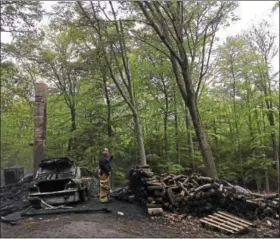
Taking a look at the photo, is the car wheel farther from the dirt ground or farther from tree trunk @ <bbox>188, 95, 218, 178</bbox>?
tree trunk @ <bbox>188, 95, 218, 178</bbox>

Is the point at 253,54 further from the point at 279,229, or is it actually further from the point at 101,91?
the point at 279,229

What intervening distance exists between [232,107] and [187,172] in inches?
236

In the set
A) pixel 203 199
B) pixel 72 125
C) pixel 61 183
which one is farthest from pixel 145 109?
pixel 203 199

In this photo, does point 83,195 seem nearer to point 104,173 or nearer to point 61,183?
point 61,183

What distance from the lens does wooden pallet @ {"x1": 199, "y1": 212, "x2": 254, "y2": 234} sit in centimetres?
865

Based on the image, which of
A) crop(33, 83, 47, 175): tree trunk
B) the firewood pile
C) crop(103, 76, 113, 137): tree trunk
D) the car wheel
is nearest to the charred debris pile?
the car wheel

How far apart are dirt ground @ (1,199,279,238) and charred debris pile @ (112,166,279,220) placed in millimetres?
500

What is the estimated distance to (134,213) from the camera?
10414mm

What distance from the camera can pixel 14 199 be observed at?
46.4ft

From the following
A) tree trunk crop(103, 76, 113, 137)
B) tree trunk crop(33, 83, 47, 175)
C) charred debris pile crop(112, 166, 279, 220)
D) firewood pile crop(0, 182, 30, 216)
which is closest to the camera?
charred debris pile crop(112, 166, 279, 220)

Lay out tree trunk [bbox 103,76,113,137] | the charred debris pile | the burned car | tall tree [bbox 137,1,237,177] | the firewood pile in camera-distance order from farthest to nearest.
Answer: tree trunk [bbox 103,76,113,137] → tall tree [bbox 137,1,237,177] → the firewood pile → the burned car → the charred debris pile

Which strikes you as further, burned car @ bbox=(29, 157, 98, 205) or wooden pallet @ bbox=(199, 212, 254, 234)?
burned car @ bbox=(29, 157, 98, 205)

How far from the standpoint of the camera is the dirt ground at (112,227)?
26.0 ft

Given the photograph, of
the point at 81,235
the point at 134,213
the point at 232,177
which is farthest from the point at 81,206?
the point at 232,177
